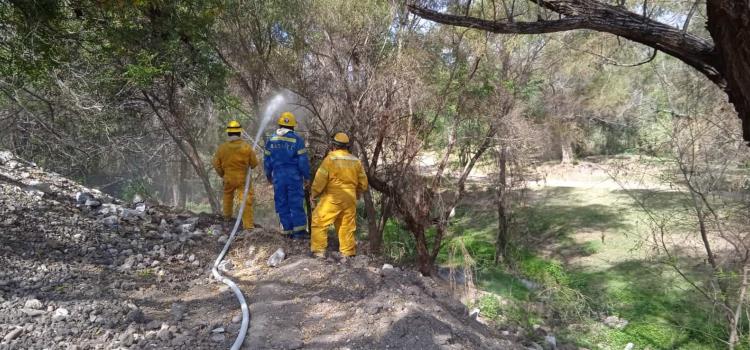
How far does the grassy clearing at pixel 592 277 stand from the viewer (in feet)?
25.9

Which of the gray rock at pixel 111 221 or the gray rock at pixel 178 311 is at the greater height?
the gray rock at pixel 111 221

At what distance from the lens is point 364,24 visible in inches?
301

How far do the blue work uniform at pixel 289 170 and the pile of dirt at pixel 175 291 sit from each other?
1.32 ft

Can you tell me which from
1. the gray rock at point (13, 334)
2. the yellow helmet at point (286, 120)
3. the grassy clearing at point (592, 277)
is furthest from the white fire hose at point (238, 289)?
the grassy clearing at point (592, 277)

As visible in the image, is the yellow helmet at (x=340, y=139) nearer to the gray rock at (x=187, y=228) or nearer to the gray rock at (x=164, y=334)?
the gray rock at (x=187, y=228)

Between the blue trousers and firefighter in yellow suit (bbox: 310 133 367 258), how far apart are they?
590 millimetres

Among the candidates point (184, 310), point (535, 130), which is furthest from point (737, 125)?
point (184, 310)

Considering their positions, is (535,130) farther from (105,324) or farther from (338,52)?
(105,324)

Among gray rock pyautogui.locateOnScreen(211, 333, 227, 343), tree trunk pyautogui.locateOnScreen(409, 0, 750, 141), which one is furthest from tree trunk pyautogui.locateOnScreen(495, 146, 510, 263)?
gray rock pyautogui.locateOnScreen(211, 333, 227, 343)

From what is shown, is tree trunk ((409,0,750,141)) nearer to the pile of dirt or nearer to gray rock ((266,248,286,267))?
the pile of dirt

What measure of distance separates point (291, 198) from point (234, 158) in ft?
3.55

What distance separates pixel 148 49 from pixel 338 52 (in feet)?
9.71

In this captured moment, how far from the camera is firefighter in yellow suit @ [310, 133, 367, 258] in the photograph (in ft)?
18.0

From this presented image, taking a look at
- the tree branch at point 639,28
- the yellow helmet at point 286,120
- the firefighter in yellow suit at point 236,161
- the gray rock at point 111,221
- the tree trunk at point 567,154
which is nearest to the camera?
the tree branch at point 639,28
